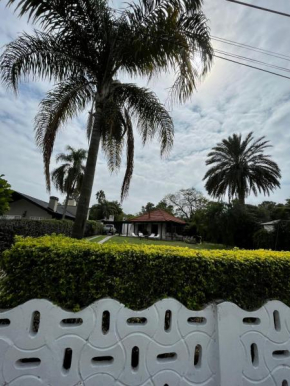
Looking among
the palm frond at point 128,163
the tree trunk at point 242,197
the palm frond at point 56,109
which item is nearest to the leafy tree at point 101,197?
the tree trunk at point 242,197

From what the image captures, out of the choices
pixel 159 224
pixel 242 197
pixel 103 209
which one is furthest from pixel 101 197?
pixel 242 197

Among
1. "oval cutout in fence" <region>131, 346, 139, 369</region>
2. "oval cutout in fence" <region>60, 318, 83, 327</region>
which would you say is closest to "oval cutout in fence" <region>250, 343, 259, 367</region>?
"oval cutout in fence" <region>131, 346, 139, 369</region>

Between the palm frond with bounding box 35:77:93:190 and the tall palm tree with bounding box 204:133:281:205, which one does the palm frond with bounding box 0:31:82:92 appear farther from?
the tall palm tree with bounding box 204:133:281:205

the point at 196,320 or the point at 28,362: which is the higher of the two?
the point at 196,320

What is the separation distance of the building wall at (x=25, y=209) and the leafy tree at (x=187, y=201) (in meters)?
28.3

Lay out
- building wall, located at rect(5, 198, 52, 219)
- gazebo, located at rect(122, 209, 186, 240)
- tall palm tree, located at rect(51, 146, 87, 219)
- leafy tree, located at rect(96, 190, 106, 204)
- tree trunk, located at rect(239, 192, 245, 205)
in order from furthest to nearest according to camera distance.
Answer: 1. leafy tree, located at rect(96, 190, 106, 204)
2. gazebo, located at rect(122, 209, 186, 240)
3. tall palm tree, located at rect(51, 146, 87, 219)
4. tree trunk, located at rect(239, 192, 245, 205)
5. building wall, located at rect(5, 198, 52, 219)

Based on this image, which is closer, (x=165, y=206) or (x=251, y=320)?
(x=251, y=320)

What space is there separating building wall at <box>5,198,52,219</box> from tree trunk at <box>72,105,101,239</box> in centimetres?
1885

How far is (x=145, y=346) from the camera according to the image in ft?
7.25

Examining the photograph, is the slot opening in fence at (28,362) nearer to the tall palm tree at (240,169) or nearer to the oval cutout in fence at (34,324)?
the oval cutout in fence at (34,324)

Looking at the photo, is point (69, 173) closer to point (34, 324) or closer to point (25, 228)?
point (25, 228)

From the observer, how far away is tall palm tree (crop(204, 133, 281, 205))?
20438mm

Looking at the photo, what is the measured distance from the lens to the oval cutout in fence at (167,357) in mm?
2250

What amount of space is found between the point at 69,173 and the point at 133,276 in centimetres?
2414
